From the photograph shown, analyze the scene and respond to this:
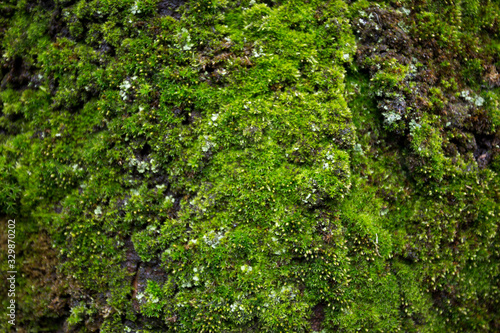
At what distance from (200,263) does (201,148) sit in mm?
1406

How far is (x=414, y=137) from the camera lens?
14.1 ft

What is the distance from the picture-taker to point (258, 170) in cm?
398

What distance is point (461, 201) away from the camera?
4.43m

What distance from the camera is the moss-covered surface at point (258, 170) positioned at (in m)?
3.87

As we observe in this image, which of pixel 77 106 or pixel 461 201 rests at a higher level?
pixel 77 106

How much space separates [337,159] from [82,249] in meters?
3.52

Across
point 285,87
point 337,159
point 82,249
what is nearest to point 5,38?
point 82,249

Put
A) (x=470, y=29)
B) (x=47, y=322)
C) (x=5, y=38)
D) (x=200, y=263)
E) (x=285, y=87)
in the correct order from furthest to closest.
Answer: (x=5, y=38)
(x=470, y=29)
(x=47, y=322)
(x=285, y=87)
(x=200, y=263)

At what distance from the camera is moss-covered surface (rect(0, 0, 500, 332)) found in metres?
3.87

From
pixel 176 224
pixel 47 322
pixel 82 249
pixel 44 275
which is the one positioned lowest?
pixel 47 322

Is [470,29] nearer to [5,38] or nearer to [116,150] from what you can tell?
[116,150]

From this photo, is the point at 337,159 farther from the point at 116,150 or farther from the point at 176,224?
the point at 116,150

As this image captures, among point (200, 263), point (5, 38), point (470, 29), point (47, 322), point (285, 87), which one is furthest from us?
point (5, 38)

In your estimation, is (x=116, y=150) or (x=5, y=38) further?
(x=5, y=38)
